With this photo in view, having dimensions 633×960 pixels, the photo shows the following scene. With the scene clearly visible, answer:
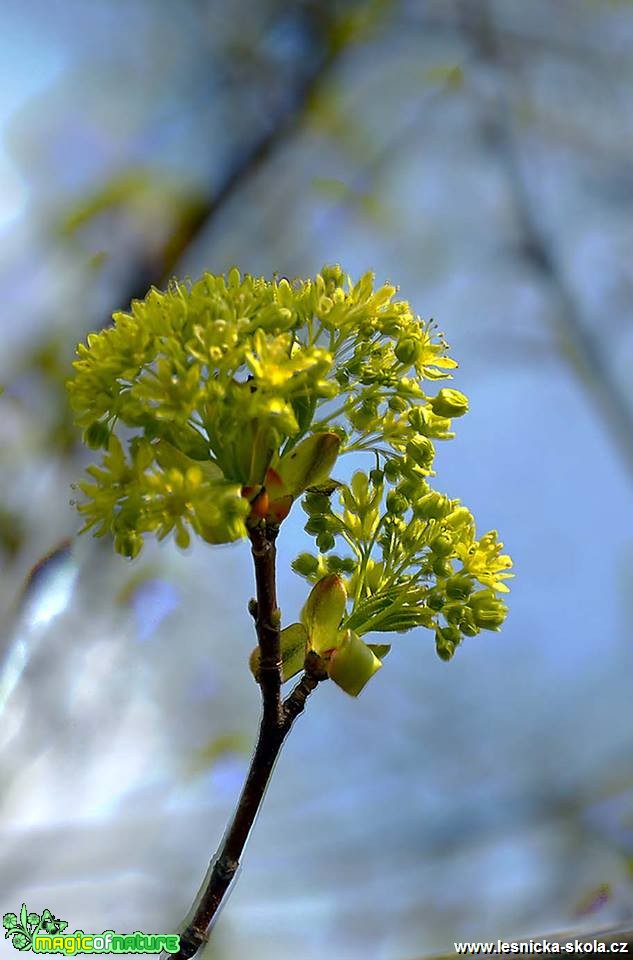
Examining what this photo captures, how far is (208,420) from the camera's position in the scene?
51 centimetres

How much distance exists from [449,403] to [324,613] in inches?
5.7

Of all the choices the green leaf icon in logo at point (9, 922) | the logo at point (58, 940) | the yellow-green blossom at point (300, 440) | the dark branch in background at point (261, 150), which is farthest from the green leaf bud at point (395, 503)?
the dark branch in background at point (261, 150)

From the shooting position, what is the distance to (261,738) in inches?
Answer: 20.2

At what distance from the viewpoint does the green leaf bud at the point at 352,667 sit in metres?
0.54

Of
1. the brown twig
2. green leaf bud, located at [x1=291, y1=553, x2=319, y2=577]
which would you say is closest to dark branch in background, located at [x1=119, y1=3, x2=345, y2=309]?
green leaf bud, located at [x1=291, y1=553, x2=319, y2=577]

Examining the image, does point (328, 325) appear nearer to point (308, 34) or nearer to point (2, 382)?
point (2, 382)

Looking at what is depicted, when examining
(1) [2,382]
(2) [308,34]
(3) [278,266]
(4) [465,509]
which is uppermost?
(2) [308,34]

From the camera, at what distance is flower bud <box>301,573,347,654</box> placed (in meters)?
0.56

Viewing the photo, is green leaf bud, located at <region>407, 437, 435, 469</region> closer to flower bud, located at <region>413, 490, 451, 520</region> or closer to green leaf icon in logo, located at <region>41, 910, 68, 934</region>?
flower bud, located at <region>413, 490, 451, 520</region>

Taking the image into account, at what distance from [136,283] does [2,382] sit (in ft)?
0.66

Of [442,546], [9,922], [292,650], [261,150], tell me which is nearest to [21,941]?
[9,922]

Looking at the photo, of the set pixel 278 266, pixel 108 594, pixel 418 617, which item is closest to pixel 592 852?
pixel 108 594

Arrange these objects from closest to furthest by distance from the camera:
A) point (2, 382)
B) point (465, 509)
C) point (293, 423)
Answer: point (293, 423), point (465, 509), point (2, 382)

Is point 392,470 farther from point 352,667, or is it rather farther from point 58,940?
point 58,940
